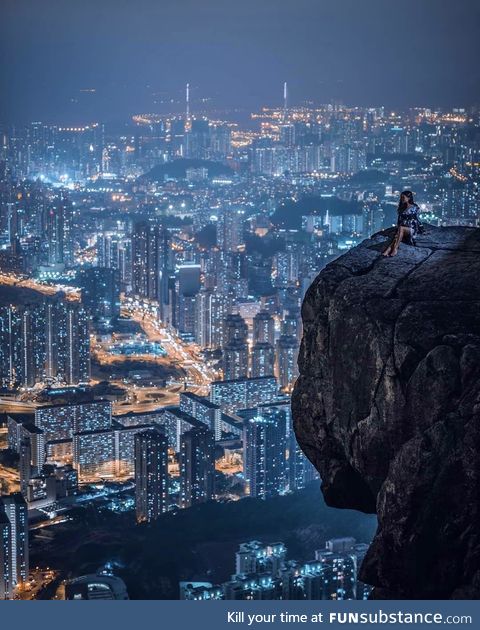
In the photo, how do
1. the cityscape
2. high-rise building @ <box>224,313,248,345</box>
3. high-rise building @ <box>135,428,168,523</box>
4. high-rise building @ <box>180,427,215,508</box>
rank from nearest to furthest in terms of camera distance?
1. the cityscape
2. high-rise building @ <box>135,428,168,523</box>
3. high-rise building @ <box>180,427,215,508</box>
4. high-rise building @ <box>224,313,248,345</box>

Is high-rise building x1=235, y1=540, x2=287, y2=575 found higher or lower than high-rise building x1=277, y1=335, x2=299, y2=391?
lower

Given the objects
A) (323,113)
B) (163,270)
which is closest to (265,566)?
(323,113)

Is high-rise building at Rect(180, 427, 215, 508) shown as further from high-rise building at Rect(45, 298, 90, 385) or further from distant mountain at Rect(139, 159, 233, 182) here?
distant mountain at Rect(139, 159, 233, 182)

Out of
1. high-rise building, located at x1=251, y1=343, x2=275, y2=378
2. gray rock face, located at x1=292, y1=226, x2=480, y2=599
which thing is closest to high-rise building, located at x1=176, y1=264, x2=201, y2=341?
high-rise building, located at x1=251, y1=343, x2=275, y2=378

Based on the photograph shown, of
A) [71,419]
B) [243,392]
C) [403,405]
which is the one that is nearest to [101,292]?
[243,392]

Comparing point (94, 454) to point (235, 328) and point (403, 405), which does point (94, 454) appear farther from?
point (403, 405)
